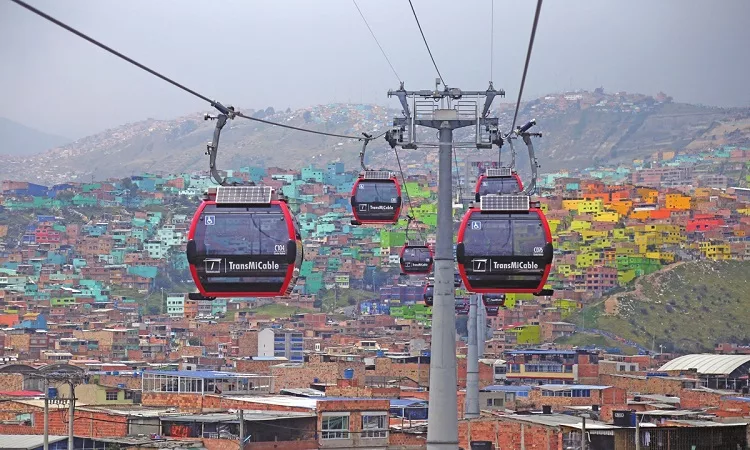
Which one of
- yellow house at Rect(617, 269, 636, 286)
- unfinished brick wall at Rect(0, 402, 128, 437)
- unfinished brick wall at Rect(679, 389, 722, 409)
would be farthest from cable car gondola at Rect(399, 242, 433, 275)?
yellow house at Rect(617, 269, 636, 286)

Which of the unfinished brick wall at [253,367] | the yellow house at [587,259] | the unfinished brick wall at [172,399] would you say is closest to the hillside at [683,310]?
the yellow house at [587,259]

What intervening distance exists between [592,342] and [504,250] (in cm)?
8329

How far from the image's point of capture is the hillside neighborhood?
1467 inches

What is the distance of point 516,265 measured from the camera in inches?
658

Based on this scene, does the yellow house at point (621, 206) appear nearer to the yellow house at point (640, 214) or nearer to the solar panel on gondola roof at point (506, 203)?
the yellow house at point (640, 214)

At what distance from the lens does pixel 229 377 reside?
54.3 metres

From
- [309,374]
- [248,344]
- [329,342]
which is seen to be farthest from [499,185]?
[329,342]

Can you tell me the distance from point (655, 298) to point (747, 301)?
6789 millimetres

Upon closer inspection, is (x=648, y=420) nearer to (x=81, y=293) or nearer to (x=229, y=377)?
(x=229, y=377)

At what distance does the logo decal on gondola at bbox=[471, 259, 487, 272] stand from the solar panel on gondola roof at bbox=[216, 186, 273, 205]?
277cm

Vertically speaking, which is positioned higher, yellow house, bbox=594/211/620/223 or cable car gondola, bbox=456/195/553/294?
yellow house, bbox=594/211/620/223

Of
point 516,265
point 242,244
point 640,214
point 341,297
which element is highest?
point 640,214

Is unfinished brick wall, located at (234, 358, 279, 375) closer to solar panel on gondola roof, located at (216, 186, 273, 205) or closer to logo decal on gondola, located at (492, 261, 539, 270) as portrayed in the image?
logo decal on gondola, located at (492, 261, 539, 270)

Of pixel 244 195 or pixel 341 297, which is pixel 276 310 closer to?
pixel 341 297
